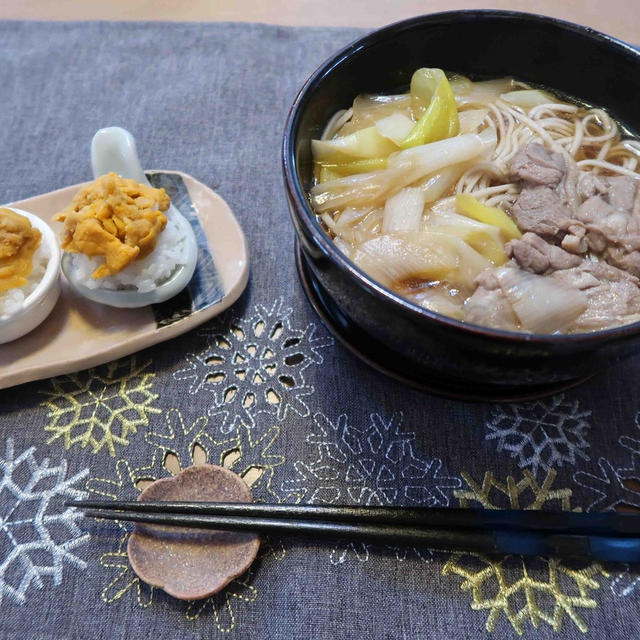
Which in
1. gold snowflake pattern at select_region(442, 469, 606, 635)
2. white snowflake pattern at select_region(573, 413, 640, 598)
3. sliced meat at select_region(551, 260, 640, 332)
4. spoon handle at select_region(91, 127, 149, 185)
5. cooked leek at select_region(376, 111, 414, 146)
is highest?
cooked leek at select_region(376, 111, 414, 146)

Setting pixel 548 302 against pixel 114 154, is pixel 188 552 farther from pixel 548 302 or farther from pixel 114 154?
pixel 114 154

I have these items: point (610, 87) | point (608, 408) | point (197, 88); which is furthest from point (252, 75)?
point (608, 408)

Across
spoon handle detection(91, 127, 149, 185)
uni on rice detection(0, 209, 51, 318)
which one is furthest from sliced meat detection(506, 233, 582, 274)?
uni on rice detection(0, 209, 51, 318)

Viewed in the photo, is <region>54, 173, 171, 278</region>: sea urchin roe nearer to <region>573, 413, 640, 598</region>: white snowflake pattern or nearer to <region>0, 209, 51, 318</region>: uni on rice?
<region>0, 209, 51, 318</region>: uni on rice

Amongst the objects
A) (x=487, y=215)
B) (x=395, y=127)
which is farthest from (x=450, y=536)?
(x=395, y=127)

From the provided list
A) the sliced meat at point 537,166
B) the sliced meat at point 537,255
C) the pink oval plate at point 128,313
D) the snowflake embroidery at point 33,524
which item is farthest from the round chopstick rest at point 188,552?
the sliced meat at point 537,166

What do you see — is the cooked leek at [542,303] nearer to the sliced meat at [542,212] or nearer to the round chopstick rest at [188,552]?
the sliced meat at [542,212]

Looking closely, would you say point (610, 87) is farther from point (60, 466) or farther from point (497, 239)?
point (60, 466)
